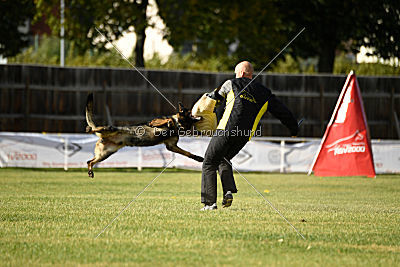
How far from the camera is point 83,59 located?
4159cm

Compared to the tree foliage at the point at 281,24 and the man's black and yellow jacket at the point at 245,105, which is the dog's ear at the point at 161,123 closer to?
the man's black and yellow jacket at the point at 245,105

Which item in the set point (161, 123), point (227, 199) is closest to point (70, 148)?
point (227, 199)

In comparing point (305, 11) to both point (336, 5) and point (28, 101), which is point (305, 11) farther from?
point (28, 101)

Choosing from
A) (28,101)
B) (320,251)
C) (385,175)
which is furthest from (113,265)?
(28,101)

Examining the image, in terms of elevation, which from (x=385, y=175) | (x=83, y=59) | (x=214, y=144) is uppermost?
(x=83, y=59)

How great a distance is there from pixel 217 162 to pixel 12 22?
29.5m

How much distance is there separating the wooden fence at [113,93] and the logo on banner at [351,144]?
27.3 ft

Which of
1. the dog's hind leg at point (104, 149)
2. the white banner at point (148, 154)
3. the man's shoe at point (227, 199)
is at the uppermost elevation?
the dog's hind leg at point (104, 149)

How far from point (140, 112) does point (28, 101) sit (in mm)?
4119

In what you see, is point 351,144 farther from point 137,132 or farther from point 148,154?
point 137,132

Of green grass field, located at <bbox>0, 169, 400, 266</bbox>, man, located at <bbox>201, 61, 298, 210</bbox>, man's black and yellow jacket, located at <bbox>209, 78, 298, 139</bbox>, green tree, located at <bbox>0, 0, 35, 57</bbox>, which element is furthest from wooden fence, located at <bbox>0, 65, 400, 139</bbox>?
man's black and yellow jacket, located at <bbox>209, 78, 298, 139</bbox>

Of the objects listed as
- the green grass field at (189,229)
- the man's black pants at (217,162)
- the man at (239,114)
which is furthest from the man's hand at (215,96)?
the green grass field at (189,229)

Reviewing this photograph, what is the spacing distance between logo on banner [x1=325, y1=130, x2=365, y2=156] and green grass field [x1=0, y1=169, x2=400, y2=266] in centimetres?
447

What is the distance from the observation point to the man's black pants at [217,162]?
10227 millimetres
